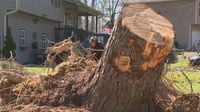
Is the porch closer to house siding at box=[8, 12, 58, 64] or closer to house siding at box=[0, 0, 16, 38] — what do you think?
house siding at box=[8, 12, 58, 64]

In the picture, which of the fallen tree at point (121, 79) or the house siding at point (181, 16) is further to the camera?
the house siding at point (181, 16)

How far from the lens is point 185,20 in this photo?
49469 millimetres

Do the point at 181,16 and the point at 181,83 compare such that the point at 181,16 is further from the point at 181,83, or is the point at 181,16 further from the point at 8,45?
the point at 181,83

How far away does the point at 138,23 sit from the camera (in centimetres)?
577

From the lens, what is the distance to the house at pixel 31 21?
2858 cm

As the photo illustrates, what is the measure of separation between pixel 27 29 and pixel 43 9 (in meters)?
2.50

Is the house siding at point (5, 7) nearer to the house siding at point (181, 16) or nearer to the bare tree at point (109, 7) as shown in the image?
the house siding at point (181, 16)

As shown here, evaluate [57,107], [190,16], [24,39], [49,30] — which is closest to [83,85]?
[57,107]

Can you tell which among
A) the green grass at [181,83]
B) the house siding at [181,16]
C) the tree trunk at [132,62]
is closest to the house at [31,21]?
the house siding at [181,16]

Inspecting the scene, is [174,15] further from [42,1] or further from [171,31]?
[171,31]

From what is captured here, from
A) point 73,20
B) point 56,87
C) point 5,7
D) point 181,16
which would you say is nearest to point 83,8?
point 73,20

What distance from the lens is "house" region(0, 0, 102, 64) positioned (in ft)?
93.8

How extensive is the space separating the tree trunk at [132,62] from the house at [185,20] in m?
42.4

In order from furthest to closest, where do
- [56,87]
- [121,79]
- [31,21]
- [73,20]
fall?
[73,20], [31,21], [56,87], [121,79]
